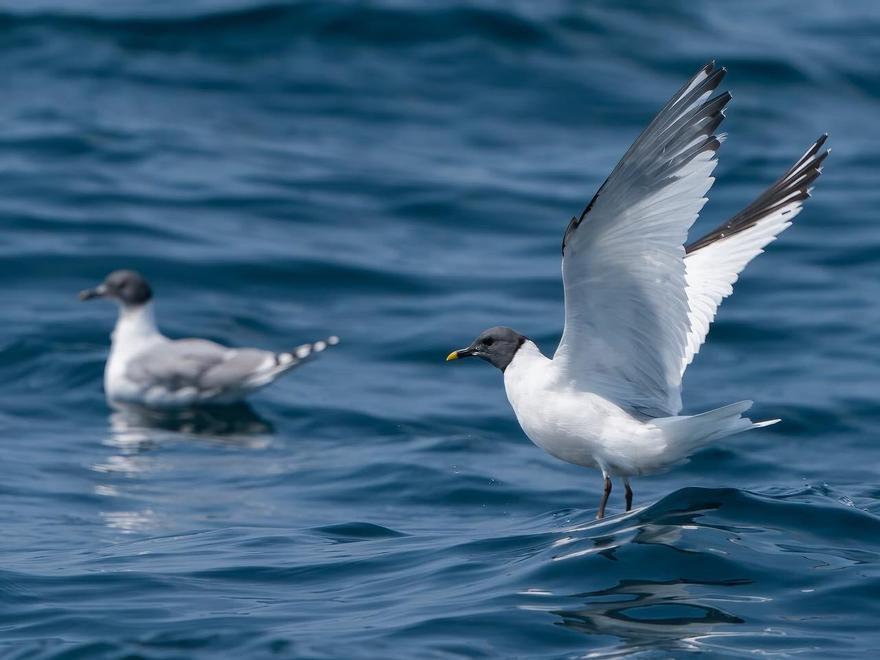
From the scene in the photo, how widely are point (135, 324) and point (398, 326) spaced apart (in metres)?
2.33

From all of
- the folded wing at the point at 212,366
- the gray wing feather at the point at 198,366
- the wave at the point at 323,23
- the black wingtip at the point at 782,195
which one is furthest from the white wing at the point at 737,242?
the wave at the point at 323,23

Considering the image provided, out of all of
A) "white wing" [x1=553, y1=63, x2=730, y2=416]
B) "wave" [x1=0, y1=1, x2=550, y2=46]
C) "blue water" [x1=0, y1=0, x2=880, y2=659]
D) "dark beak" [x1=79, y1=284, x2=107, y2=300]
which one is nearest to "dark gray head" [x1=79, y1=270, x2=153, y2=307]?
"dark beak" [x1=79, y1=284, x2=107, y2=300]

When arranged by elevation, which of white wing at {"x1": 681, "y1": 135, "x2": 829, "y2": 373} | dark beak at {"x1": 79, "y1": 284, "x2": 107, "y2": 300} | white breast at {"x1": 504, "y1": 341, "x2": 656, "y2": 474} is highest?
white wing at {"x1": 681, "y1": 135, "x2": 829, "y2": 373}

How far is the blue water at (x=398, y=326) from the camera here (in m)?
6.12

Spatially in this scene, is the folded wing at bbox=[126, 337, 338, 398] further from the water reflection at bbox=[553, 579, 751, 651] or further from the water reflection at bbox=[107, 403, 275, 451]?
the water reflection at bbox=[553, 579, 751, 651]

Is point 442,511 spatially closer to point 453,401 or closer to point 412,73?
point 453,401

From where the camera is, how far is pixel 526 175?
1608 centimetres

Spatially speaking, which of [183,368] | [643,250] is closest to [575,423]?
[643,250]

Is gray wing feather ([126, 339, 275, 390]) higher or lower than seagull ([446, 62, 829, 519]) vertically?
lower

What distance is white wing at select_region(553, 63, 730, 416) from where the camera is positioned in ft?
19.6

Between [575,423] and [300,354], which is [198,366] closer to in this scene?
[300,354]

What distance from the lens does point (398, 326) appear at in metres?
12.7

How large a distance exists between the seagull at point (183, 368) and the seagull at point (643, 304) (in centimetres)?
404

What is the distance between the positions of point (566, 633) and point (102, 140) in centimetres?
1204
